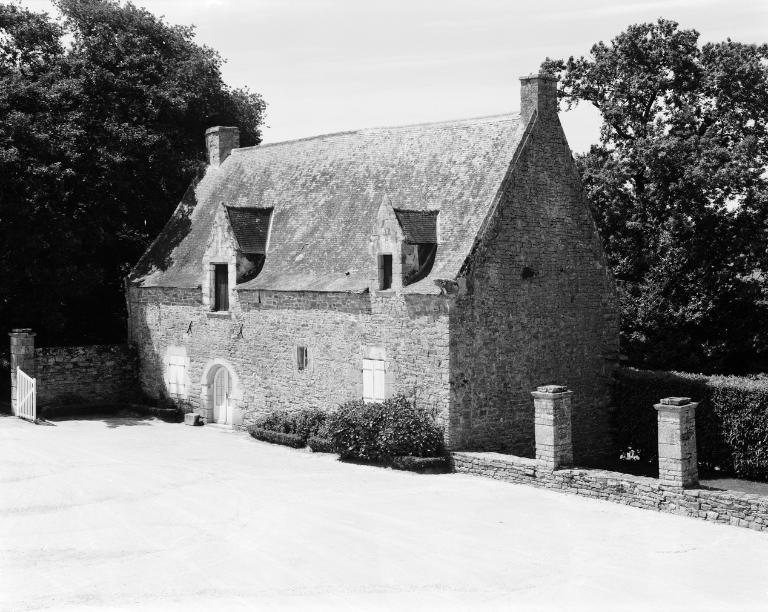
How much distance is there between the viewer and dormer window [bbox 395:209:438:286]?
23500 millimetres

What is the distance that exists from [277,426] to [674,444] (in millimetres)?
11397

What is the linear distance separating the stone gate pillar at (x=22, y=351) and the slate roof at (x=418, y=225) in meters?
13.2

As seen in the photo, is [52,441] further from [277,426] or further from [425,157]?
[425,157]

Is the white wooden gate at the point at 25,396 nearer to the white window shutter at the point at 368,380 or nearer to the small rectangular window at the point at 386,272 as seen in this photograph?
the white window shutter at the point at 368,380

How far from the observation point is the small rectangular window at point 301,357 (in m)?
26.1

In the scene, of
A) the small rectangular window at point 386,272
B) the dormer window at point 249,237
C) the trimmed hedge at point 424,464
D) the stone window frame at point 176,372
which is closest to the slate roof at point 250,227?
the dormer window at point 249,237

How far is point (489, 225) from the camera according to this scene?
76.4 feet

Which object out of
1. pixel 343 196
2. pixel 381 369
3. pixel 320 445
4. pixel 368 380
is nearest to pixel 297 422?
pixel 320 445

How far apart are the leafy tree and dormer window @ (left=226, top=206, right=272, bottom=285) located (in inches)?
417

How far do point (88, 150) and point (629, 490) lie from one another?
21233 mm

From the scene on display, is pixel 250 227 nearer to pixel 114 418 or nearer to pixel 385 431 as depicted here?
pixel 114 418

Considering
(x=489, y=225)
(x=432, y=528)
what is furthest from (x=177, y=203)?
(x=432, y=528)

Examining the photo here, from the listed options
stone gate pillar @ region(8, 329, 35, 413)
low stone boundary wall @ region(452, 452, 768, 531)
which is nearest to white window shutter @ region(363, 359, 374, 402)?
low stone boundary wall @ region(452, 452, 768, 531)

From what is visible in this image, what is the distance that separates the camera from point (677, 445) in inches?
740
